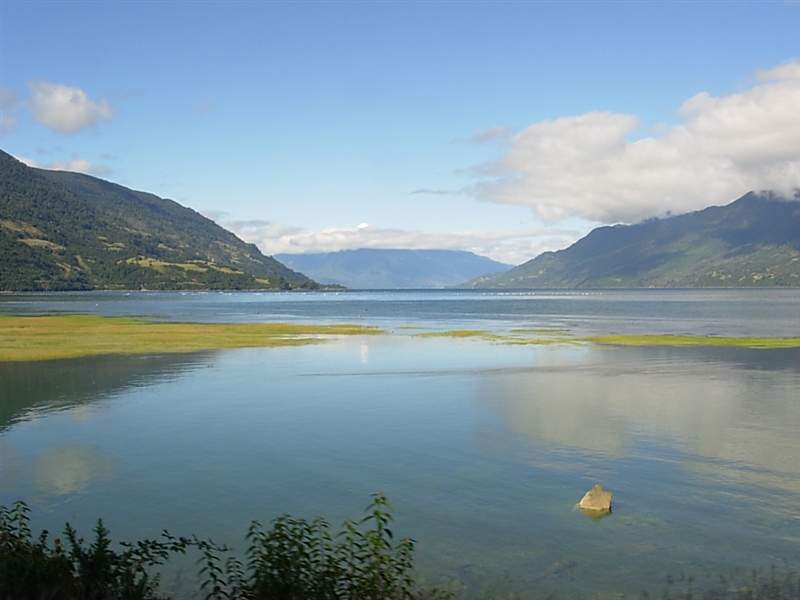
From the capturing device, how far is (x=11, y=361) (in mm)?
51969

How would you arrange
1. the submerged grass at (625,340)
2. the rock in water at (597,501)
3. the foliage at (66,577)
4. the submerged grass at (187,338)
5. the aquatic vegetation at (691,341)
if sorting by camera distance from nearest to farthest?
1. the foliage at (66,577)
2. the rock in water at (597,501)
3. the submerged grass at (187,338)
4. the aquatic vegetation at (691,341)
5. the submerged grass at (625,340)

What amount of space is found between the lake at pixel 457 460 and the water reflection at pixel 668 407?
0.54 feet

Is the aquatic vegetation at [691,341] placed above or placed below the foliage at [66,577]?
below

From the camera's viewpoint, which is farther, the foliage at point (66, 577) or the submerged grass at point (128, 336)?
the submerged grass at point (128, 336)

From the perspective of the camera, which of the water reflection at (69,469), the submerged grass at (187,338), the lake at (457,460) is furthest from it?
the submerged grass at (187,338)

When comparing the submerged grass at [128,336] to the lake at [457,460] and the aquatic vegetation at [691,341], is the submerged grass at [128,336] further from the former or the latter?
the aquatic vegetation at [691,341]

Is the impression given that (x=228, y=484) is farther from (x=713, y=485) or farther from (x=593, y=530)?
(x=713, y=485)

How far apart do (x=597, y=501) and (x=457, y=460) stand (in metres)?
6.70

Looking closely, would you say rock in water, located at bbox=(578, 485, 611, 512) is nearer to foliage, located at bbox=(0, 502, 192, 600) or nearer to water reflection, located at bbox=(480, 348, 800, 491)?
water reflection, located at bbox=(480, 348, 800, 491)

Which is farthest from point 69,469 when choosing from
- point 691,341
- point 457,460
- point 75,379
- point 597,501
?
point 691,341

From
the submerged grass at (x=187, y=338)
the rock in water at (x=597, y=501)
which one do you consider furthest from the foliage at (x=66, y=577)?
the submerged grass at (x=187, y=338)

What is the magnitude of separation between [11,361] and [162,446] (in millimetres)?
30777

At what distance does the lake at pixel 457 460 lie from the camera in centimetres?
1739

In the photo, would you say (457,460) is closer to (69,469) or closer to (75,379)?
(69,469)
